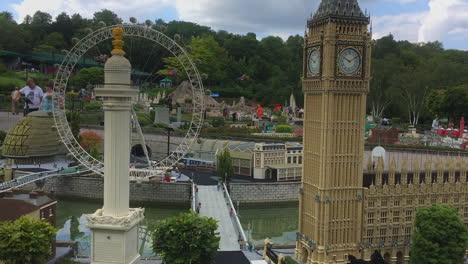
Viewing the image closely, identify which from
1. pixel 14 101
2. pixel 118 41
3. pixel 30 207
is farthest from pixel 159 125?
pixel 118 41

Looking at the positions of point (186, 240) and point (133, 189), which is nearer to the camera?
point (186, 240)

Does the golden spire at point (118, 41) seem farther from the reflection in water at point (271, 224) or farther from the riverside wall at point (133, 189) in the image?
the riverside wall at point (133, 189)

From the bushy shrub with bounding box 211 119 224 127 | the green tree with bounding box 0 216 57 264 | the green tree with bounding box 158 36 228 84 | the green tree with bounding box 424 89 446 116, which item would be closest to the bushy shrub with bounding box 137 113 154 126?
the bushy shrub with bounding box 211 119 224 127

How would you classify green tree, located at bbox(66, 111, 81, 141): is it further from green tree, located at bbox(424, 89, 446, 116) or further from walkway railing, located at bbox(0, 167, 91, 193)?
green tree, located at bbox(424, 89, 446, 116)

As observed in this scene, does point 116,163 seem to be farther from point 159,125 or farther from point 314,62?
point 159,125

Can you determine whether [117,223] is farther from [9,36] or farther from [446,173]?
[9,36]

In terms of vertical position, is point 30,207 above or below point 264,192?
above
